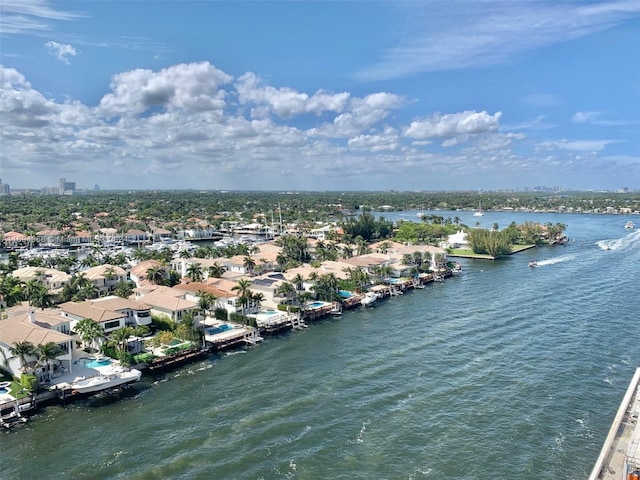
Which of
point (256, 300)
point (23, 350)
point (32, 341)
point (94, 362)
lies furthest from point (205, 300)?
point (23, 350)

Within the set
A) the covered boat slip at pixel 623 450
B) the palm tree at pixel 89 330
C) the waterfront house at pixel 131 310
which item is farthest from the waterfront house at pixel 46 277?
the covered boat slip at pixel 623 450

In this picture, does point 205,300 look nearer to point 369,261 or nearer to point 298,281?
point 298,281

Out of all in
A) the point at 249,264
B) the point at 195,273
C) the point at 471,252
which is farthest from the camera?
the point at 471,252

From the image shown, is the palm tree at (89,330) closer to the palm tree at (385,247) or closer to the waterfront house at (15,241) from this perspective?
the palm tree at (385,247)

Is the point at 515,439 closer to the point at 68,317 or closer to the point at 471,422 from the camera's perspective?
the point at 471,422

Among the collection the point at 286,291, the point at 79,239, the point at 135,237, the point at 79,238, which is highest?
the point at 79,238

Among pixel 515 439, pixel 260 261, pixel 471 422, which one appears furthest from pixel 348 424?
pixel 260 261

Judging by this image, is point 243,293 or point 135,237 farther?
point 135,237
